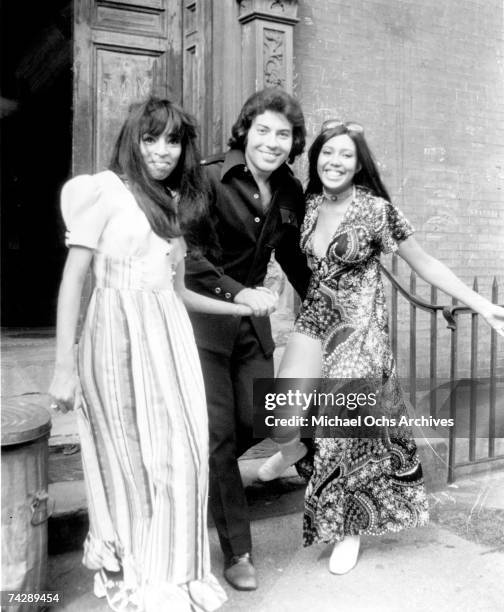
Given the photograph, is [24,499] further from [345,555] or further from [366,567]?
[366,567]

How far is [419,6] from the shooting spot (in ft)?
21.3

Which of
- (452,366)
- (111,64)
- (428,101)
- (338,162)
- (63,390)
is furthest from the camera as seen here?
(428,101)

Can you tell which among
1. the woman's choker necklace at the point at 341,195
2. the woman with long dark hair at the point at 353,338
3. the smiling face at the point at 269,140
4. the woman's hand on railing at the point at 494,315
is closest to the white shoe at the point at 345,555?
the woman with long dark hair at the point at 353,338

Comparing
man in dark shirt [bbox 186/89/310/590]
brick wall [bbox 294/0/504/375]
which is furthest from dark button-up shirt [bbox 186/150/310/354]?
brick wall [bbox 294/0/504/375]

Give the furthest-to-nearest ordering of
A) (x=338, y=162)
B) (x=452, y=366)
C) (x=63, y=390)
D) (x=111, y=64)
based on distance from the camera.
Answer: (x=111, y=64) < (x=452, y=366) < (x=338, y=162) < (x=63, y=390)

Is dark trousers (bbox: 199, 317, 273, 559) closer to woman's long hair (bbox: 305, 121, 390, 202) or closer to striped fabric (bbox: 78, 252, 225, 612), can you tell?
striped fabric (bbox: 78, 252, 225, 612)

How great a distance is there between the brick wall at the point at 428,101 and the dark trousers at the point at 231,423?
9.68 feet

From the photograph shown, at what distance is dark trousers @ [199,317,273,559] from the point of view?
3039mm

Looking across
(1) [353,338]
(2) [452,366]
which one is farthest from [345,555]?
(2) [452,366]

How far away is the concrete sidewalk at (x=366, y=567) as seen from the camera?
300 centimetres

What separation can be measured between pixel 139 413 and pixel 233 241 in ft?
3.21

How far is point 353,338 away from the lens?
321 centimetres

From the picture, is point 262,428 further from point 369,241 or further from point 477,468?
point 477,468

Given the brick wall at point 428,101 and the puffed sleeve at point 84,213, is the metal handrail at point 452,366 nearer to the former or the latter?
the brick wall at point 428,101
